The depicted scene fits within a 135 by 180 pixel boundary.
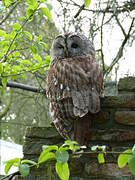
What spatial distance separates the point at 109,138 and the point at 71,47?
60cm

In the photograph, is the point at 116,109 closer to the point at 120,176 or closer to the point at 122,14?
the point at 120,176

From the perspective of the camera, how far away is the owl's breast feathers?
1.87m

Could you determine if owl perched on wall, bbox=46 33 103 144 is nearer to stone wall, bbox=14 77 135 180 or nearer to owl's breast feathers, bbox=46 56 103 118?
owl's breast feathers, bbox=46 56 103 118

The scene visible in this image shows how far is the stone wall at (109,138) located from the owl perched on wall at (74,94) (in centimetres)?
10

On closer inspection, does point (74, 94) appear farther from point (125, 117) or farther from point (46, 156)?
point (46, 156)

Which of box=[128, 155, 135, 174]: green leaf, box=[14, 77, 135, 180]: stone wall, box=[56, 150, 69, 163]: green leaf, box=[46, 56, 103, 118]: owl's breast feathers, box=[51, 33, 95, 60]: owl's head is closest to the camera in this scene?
box=[128, 155, 135, 174]: green leaf

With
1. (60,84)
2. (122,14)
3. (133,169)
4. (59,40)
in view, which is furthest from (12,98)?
(133,169)

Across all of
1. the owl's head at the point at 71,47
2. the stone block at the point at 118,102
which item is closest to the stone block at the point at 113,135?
the stone block at the point at 118,102

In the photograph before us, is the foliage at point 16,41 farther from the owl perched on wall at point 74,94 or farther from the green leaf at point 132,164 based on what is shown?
the green leaf at point 132,164

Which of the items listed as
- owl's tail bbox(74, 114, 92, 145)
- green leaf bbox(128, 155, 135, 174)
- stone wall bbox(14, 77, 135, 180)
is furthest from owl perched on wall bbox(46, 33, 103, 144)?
green leaf bbox(128, 155, 135, 174)

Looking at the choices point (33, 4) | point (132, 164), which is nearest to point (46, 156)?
point (132, 164)

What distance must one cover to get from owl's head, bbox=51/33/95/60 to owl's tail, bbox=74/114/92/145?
1.33 ft

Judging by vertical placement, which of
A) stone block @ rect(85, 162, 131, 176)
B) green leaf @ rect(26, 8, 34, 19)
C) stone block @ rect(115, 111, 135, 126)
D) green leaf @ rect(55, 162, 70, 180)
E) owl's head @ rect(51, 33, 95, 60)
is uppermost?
green leaf @ rect(26, 8, 34, 19)

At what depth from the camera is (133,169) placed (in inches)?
→ 39.2
